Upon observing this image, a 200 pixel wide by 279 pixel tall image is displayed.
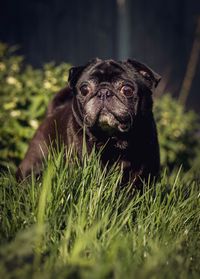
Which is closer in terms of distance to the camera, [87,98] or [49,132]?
[87,98]

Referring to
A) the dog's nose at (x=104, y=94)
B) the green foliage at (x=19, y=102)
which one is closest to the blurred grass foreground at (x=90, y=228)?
the dog's nose at (x=104, y=94)

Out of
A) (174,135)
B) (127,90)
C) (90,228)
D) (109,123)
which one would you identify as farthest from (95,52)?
(90,228)

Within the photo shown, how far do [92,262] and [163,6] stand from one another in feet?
33.1

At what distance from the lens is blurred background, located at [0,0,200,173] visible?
6.15m

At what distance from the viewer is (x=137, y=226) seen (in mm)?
3447

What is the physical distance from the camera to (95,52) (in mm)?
11016

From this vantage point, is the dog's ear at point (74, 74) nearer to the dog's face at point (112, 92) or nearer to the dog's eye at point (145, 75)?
the dog's face at point (112, 92)

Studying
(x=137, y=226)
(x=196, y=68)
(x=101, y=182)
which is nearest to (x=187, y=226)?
(x=137, y=226)

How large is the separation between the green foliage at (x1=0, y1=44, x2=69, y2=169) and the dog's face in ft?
3.83

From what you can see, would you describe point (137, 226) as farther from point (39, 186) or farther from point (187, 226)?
point (39, 186)

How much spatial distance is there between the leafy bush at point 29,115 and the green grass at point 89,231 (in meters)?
1.76

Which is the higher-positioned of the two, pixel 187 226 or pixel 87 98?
pixel 87 98

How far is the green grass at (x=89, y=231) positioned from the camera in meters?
2.47

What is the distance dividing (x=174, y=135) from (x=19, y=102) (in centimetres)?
234
